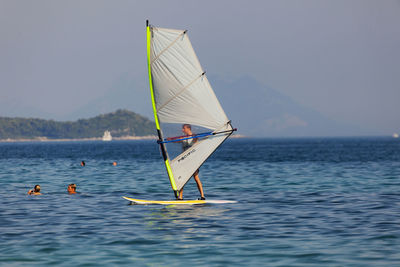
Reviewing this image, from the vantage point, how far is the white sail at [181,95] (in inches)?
1020

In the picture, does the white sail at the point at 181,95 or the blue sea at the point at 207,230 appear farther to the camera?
the white sail at the point at 181,95

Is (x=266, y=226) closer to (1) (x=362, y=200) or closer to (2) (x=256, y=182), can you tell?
(1) (x=362, y=200)

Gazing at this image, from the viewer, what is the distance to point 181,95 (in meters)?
26.3

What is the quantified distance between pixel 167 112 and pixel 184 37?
330 centimetres

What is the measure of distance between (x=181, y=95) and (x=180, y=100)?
8.8 inches

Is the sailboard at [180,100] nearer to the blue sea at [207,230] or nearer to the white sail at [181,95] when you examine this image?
the white sail at [181,95]

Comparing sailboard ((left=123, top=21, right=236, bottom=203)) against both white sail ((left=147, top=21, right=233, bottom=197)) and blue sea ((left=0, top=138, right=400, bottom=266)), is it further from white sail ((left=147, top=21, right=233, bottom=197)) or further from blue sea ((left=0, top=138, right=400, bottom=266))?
blue sea ((left=0, top=138, right=400, bottom=266))

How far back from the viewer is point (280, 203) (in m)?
29.2

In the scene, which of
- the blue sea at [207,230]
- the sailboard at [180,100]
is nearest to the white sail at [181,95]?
the sailboard at [180,100]

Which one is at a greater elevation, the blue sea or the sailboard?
the sailboard

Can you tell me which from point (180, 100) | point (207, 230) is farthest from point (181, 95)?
point (207, 230)

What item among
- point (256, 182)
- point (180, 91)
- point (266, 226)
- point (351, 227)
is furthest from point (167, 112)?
point (256, 182)

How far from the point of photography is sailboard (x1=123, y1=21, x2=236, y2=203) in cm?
2591

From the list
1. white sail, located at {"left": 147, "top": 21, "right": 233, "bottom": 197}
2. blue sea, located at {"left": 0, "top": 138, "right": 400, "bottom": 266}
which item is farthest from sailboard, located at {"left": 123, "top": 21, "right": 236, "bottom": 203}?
blue sea, located at {"left": 0, "top": 138, "right": 400, "bottom": 266}
